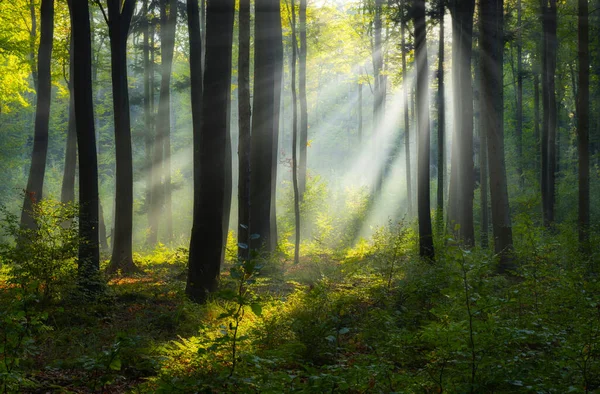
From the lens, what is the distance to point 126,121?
43.7 ft

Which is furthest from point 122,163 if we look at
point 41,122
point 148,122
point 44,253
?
point 148,122

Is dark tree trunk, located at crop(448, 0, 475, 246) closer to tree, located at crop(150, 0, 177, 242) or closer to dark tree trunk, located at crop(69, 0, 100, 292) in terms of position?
dark tree trunk, located at crop(69, 0, 100, 292)

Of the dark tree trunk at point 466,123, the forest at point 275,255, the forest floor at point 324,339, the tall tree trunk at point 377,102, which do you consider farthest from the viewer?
the tall tree trunk at point 377,102

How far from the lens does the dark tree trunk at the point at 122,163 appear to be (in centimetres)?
1284

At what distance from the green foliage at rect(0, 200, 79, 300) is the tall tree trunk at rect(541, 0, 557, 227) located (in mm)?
17832

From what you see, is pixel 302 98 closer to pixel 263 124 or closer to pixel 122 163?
pixel 263 124

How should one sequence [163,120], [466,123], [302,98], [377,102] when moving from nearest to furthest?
[466,123] → [163,120] → [302,98] → [377,102]

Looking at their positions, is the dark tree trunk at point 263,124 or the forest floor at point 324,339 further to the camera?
the dark tree trunk at point 263,124

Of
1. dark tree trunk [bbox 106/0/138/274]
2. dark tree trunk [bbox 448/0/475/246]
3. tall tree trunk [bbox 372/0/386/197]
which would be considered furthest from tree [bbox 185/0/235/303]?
tall tree trunk [bbox 372/0/386/197]

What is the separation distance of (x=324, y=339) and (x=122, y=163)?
9.26 metres

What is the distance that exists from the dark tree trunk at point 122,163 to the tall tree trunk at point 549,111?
1504 centimetres

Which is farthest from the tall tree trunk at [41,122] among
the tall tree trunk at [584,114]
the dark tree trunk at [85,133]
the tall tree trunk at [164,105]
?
the tall tree trunk at [584,114]

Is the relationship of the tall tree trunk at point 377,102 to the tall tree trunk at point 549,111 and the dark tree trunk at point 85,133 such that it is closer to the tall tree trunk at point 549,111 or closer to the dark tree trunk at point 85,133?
the tall tree trunk at point 549,111

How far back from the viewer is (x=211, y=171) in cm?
902
